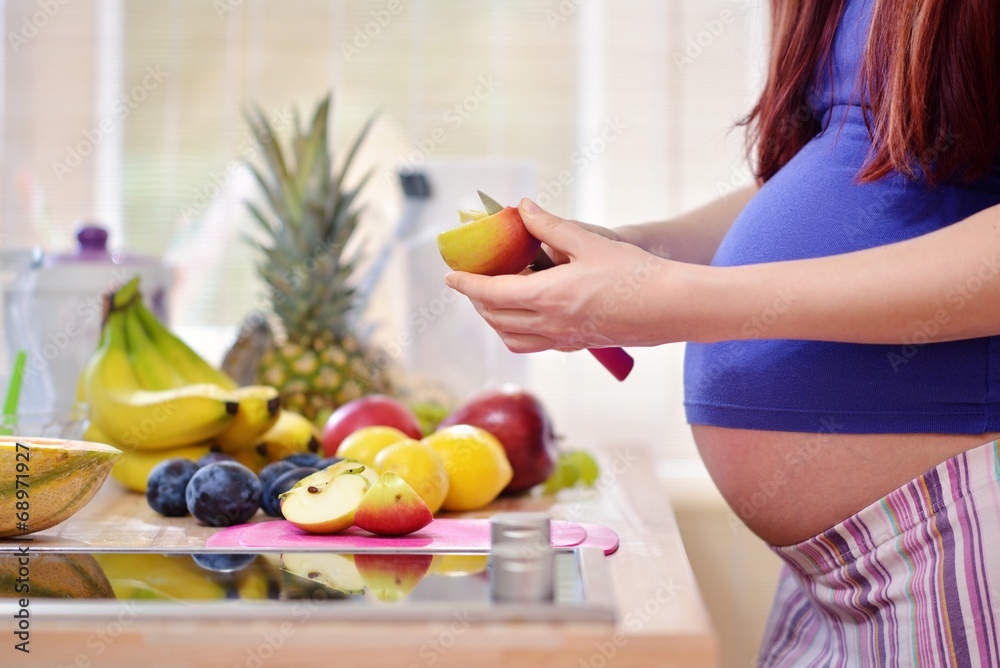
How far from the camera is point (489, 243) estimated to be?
759 mm

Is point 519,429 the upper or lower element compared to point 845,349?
lower

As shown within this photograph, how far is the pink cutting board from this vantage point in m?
0.78

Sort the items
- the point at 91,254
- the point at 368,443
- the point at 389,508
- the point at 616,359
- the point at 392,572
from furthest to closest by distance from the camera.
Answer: the point at 91,254, the point at 368,443, the point at 616,359, the point at 389,508, the point at 392,572

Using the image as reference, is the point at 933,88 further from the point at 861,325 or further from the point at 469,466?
the point at 469,466

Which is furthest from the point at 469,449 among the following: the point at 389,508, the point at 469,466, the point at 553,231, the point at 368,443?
the point at 553,231

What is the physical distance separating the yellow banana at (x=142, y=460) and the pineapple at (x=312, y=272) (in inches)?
13.8

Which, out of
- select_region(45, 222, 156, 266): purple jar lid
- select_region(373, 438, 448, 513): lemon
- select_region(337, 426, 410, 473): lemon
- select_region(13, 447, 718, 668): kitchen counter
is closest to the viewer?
select_region(13, 447, 718, 668): kitchen counter

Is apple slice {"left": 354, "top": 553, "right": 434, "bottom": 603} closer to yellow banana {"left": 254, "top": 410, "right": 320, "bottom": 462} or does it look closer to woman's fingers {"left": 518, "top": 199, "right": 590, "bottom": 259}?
woman's fingers {"left": 518, "top": 199, "right": 590, "bottom": 259}

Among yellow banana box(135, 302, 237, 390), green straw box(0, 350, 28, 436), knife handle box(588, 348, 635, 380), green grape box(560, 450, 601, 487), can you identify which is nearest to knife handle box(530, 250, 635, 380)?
knife handle box(588, 348, 635, 380)

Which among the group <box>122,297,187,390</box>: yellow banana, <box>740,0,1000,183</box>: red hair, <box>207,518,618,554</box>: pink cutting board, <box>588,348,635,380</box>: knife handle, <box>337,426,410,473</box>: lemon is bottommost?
<box>207,518,618,554</box>: pink cutting board

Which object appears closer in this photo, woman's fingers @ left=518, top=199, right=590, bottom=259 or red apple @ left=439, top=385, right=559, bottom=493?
woman's fingers @ left=518, top=199, right=590, bottom=259

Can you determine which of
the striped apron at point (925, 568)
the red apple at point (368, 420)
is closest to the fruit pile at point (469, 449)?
the red apple at point (368, 420)

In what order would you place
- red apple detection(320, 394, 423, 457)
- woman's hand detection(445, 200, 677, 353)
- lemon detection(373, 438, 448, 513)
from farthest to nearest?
red apple detection(320, 394, 423, 457) < lemon detection(373, 438, 448, 513) < woman's hand detection(445, 200, 677, 353)

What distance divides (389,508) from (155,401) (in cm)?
41
